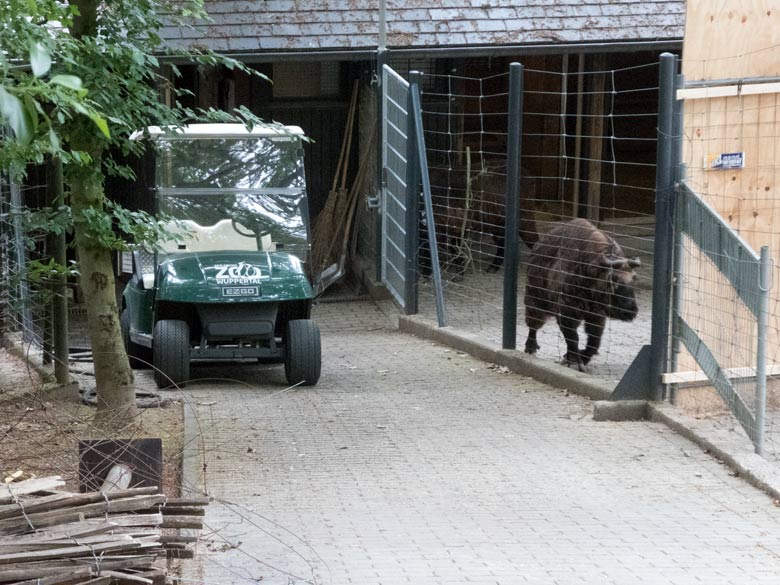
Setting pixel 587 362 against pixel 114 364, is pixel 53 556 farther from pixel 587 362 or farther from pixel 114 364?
pixel 587 362

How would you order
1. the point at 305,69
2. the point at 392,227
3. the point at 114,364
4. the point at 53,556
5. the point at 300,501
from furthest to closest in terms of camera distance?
1. the point at 305,69
2. the point at 392,227
3. the point at 114,364
4. the point at 300,501
5. the point at 53,556

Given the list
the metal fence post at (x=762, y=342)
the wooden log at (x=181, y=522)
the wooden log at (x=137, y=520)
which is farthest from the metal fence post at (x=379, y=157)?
the wooden log at (x=137, y=520)

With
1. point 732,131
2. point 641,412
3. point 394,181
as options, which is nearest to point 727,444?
point 641,412

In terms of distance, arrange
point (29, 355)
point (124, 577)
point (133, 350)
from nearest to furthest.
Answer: point (124, 577)
point (29, 355)
point (133, 350)

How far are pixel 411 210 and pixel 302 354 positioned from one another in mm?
3623

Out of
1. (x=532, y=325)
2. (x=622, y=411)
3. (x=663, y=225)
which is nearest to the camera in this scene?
(x=663, y=225)

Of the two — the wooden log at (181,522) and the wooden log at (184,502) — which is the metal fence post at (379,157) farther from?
the wooden log at (181,522)

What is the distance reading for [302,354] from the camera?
9398 millimetres

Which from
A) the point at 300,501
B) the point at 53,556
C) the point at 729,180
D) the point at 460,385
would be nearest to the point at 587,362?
the point at 460,385

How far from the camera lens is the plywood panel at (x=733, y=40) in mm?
7551

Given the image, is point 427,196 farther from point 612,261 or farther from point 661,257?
point 661,257

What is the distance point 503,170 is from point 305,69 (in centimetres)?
295

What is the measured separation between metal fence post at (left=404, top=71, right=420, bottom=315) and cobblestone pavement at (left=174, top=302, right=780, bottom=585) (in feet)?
10.7

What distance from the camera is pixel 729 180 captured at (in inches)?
307
